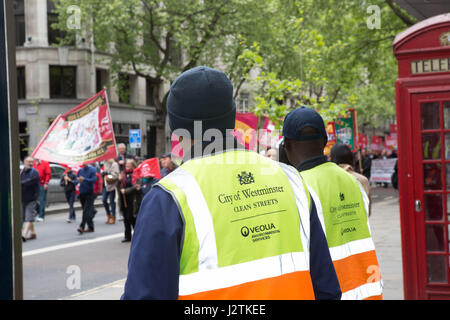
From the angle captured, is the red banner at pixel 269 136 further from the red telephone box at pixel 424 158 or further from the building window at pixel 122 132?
the building window at pixel 122 132

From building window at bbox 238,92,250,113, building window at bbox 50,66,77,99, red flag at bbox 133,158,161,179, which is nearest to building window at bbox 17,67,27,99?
building window at bbox 50,66,77,99

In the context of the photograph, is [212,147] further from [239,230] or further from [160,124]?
[160,124]

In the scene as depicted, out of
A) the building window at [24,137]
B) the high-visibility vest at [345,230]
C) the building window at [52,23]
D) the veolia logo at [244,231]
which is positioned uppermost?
the building window at [52,23]

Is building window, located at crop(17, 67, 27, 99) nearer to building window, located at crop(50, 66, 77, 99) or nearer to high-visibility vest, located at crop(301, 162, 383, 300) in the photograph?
building window, located at crop(50, 66, 77, 99)

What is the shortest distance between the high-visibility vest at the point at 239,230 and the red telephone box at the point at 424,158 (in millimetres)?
3386

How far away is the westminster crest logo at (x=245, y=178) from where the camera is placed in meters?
1.85

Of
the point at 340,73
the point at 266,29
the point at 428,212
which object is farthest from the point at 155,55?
the point at 428,212

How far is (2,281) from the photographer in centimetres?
238

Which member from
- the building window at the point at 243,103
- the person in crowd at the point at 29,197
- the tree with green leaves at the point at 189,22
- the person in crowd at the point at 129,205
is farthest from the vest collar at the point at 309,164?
the building window at the point at 243,103

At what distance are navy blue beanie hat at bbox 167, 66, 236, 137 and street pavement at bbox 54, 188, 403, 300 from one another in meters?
4.75

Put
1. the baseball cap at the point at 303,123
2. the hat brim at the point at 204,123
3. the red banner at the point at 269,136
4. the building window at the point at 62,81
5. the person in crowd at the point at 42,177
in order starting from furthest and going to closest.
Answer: the building window at the point at 62,81, the person in crowd at the point at 42,177, the red banner at the point at 269,136, the baseball cap at the point at 303,123, the hat brim at the point at 204,123

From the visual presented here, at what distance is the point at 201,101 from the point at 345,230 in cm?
164

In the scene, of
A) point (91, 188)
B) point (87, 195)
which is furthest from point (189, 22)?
point (87, 195)
